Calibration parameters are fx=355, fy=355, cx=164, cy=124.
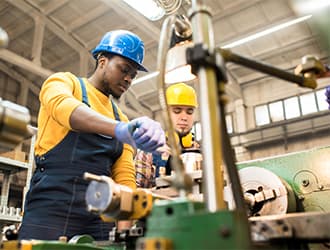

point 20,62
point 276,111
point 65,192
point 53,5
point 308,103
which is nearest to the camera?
point 65,192

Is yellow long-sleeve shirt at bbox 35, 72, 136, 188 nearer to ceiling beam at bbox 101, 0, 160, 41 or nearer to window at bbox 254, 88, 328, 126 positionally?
ceiling beam at bbox 101, 0, 160, 41

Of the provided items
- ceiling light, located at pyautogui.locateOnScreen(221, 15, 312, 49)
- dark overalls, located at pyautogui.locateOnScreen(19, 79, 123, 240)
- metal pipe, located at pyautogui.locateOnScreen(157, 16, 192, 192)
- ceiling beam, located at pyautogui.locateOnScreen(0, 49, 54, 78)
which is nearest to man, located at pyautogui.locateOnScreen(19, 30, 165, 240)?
dark overalls, located at pyautogui.locateOnScreen(19, 79, 123, 240)

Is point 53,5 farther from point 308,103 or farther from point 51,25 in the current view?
point 308,103

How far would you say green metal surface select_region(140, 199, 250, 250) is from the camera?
458mm

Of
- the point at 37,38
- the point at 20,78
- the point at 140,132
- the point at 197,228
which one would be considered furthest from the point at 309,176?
the point at 20,78

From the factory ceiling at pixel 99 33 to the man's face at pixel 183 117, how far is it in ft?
5.69

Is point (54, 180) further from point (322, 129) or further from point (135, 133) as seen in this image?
point (322, 129)

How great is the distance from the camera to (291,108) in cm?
509

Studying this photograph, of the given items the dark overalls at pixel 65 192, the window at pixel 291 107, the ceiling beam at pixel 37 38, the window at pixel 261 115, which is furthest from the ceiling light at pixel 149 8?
the window at pixel 261 115

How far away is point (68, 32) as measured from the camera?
15.9 feet

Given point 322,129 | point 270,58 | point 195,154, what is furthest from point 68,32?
point 195,154

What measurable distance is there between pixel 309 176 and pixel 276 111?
4106mm

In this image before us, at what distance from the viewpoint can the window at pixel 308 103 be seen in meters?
4.88

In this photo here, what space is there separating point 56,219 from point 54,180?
0.13m
